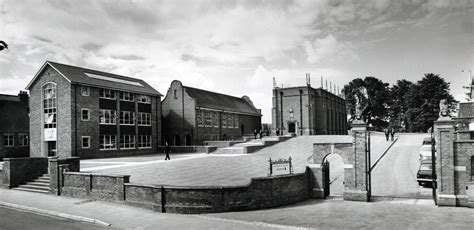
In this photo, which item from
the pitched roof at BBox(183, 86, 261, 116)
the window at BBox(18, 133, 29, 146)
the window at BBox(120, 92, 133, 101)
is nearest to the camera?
the window at BBox(120, 92, 133, 101)

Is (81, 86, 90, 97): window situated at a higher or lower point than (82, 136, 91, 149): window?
higher

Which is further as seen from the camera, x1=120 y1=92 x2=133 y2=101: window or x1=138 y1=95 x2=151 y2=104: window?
x1=138 y1=95 x2=151 y2=104: window

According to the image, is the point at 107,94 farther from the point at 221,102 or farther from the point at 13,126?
the point at 221,102

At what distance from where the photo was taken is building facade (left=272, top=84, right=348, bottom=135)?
56.6 m

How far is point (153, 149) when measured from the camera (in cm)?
4197

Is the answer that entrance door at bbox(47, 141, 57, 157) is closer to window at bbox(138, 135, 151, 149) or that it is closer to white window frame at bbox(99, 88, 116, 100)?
white window frame at bbox(99, 88, 116, 100)

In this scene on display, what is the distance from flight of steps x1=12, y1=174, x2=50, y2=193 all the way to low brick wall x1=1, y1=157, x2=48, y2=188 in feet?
1.44

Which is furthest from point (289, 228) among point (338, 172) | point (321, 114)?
point (321, 114)

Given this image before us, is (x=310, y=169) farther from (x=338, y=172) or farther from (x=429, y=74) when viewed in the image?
(x=429, y=74)

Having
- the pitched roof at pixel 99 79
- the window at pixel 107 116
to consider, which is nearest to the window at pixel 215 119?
the pitched roof at pixel 99 79

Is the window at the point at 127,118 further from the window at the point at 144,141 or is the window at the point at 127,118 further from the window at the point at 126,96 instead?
the window at the point at 144,141

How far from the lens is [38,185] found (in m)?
18.9

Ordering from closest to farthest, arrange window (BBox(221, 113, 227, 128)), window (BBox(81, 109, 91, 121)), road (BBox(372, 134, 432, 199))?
1. road (BBox(372, 134, 432, 199))
2. window (BBox(81, 109, 91, 121))
3. window (BBox(221, 113, 227, 128))

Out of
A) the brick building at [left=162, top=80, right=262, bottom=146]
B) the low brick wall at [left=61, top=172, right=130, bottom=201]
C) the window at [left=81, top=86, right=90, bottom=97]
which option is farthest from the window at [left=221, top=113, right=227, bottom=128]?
the low brick wall at [left=61, top=172, right=130, bottom=201]
